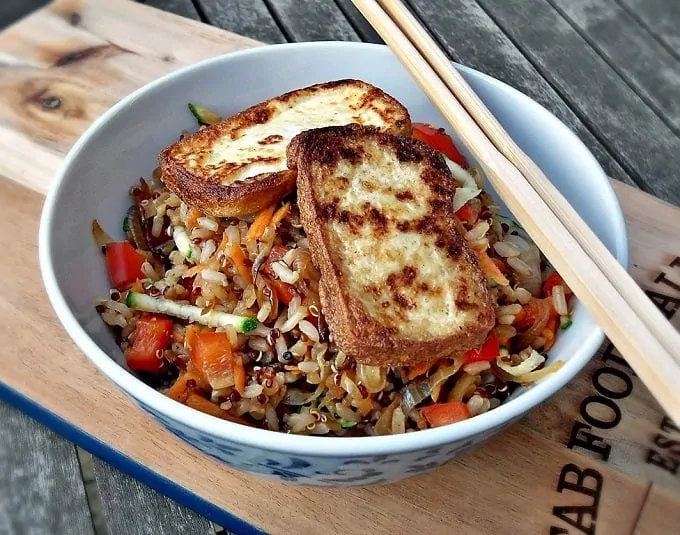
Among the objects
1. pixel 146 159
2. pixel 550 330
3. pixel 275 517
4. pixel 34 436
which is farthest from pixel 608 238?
pixel 34 436

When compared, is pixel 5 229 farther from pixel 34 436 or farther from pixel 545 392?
pixel 545 392

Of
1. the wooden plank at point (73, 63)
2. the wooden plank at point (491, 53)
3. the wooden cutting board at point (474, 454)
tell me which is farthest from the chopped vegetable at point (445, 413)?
the wooden plank at point (491, 53)

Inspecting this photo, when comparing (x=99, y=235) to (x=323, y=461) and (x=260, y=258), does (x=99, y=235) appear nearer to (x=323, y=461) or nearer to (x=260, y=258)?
(x=260, y=258)

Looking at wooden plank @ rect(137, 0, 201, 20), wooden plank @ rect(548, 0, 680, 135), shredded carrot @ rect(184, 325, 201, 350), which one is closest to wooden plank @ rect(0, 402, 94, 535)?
shredded carrot @ rect(184, 325, 201, 350)

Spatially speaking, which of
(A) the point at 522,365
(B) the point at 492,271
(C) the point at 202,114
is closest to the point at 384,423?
(A) the point at 522,365

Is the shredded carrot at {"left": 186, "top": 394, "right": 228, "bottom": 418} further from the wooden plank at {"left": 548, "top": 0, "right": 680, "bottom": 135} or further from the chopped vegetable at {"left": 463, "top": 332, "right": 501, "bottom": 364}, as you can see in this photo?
the wooden plank at {"left": 548, "top": 0, "right": 680, "bottom": 135}

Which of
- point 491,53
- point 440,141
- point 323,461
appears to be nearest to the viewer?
point 323,461

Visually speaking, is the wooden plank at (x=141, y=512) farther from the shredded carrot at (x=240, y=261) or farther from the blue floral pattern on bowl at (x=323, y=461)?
the shredded carrot at (x=240, y=261)
